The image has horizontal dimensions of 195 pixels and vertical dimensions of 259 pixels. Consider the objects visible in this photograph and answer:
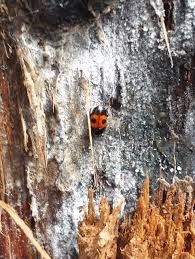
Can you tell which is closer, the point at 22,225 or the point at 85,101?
the point at 85,101

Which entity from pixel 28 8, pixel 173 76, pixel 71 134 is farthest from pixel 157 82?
pixel 28 8

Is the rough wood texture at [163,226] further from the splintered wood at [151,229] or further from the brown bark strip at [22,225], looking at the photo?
the brown bark strip at [22,225]

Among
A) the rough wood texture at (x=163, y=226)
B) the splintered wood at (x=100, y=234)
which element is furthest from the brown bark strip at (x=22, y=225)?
the rough wood texture at (x=163, y=226)

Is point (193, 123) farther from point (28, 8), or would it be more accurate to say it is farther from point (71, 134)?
point (28, 8)

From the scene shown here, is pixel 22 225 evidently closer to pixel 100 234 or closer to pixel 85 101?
pixel 100 234

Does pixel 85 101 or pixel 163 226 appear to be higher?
pixel 85 101

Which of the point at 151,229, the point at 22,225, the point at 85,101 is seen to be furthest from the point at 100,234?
the point at 85,101
